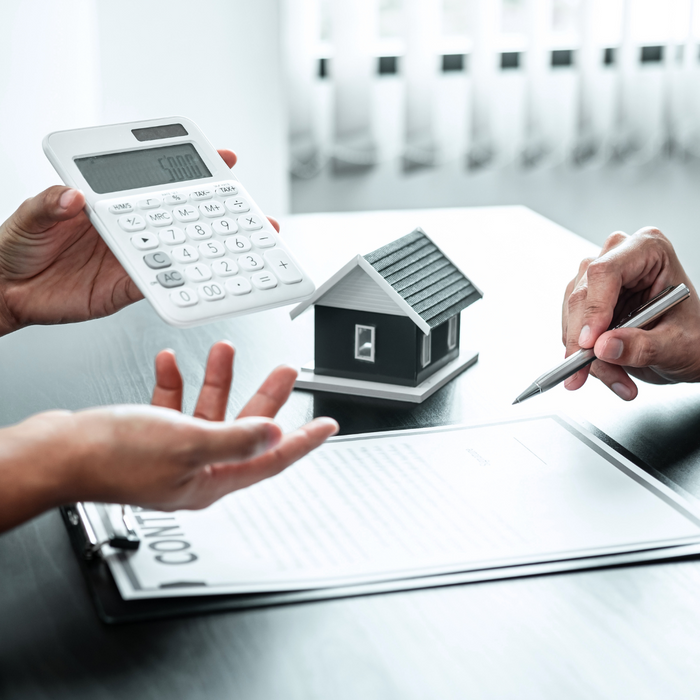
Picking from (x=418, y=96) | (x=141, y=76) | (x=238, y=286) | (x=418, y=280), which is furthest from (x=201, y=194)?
(x=418, y=96)

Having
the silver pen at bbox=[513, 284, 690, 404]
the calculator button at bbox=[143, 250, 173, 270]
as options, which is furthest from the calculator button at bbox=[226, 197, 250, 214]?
the silver pen at bbox=[513, 284, 690, 404]

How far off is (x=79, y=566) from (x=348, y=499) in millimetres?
193

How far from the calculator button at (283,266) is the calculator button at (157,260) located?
95mm

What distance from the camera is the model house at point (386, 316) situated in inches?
31.9

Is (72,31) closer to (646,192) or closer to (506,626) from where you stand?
(646,192)

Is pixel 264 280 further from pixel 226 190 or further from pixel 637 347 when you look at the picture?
pixel 637 347

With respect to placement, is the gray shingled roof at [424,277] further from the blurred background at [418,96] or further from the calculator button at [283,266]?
the blurred background at [418,96]

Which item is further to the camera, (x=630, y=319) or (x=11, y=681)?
(x=630, y=319)

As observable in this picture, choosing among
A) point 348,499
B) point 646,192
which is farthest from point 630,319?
point 646,192

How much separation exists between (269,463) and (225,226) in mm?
351

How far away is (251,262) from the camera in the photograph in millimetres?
781

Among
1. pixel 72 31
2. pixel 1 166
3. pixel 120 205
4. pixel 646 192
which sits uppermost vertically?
pixel 72 31

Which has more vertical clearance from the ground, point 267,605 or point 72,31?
point 72,31

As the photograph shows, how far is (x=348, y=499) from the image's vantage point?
24.7 inches
